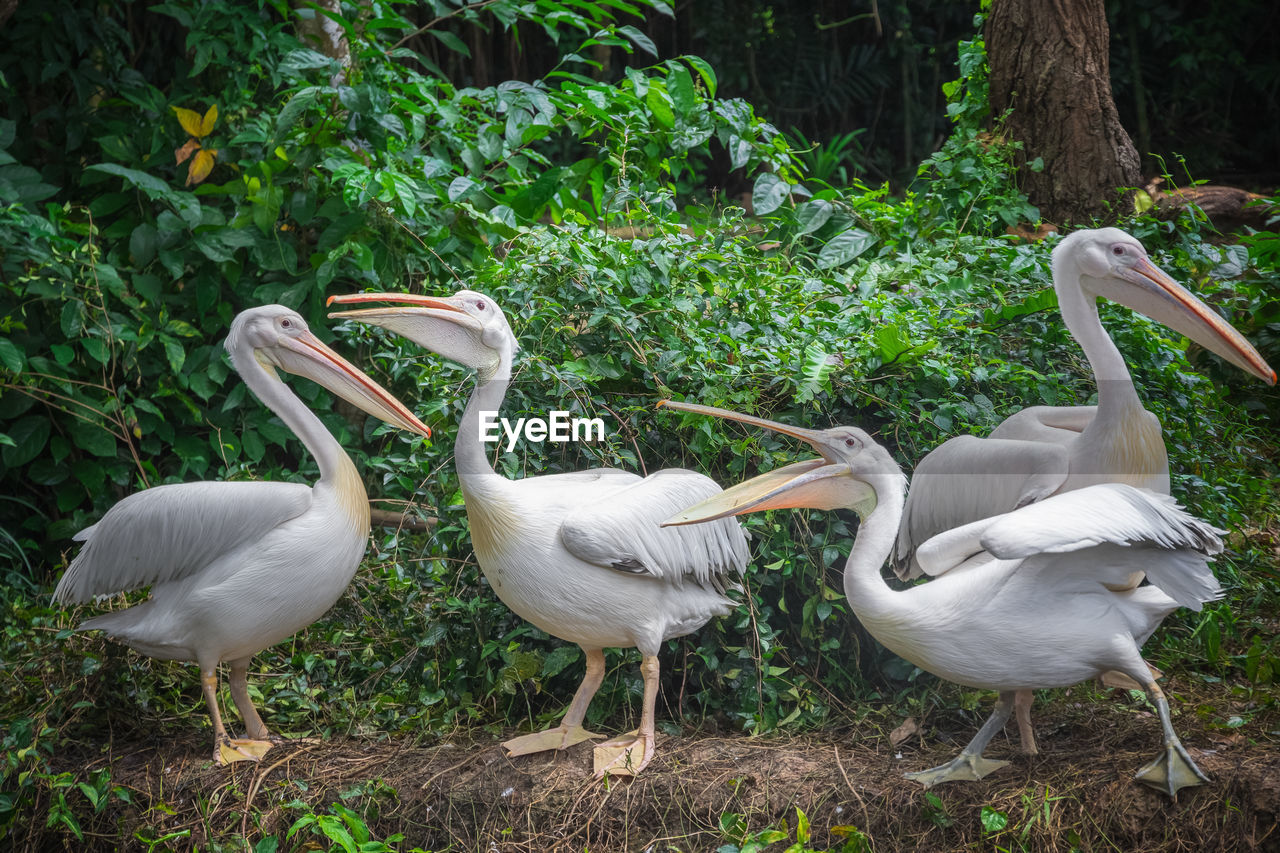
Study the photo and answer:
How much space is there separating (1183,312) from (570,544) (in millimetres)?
1644

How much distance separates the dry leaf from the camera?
2.98m

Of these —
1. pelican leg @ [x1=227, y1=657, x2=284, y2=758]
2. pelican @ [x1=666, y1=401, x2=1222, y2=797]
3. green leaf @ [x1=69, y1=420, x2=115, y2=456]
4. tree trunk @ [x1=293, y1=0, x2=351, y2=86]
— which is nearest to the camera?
pelican @ [x1=666, y1=401, x2=1222, y2=797]

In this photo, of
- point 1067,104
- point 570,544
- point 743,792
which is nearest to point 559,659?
point 570,544

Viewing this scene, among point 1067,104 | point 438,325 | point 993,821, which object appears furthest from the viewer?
point 1067,104

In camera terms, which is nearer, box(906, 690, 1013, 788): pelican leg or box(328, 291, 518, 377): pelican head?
box(906, 690, 1013, 788): pelican leg

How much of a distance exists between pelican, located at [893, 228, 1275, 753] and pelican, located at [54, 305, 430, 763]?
1.48 metres

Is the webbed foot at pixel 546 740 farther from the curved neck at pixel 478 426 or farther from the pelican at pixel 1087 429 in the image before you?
the pelican at pixel 1087 429

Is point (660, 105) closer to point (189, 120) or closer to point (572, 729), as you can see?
point (189, 120)

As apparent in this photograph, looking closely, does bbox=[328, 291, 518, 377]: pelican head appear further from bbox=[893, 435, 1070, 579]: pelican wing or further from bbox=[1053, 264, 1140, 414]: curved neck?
bbox=[1053, 264, 1140, 414]: curved neck

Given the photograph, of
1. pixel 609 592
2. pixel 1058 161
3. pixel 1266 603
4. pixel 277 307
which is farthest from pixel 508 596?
pixel 1058 161

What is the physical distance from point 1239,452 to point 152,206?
4.31 metres

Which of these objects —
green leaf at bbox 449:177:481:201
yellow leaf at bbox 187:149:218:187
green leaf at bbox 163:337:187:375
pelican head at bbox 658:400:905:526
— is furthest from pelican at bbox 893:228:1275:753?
yellow leaf at bbox 187:149:218:187

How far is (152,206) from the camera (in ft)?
15.3

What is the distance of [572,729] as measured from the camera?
2975mm
